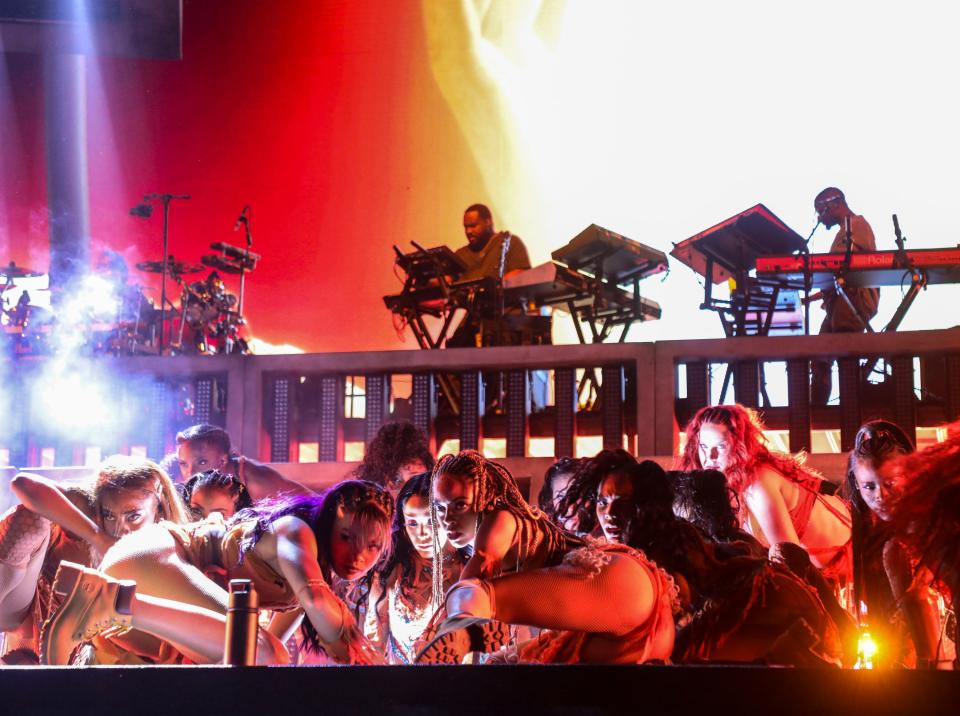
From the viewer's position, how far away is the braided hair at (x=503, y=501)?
2.88m

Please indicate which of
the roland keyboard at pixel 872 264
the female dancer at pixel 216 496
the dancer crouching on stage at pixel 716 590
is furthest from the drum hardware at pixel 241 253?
the dancer crouching on stage at pixel 716 590

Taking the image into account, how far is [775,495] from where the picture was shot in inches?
174

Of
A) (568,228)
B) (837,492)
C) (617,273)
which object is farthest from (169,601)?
(568,228)

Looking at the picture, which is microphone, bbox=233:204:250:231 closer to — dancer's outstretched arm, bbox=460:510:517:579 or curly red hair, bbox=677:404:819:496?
curly red hair, bbox=677:404:819:496

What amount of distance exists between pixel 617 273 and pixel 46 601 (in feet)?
16.8

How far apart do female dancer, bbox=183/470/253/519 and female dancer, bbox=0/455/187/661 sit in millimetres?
227

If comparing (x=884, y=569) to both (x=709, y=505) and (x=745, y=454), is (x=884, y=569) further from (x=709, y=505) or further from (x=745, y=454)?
(x=745, y=454)

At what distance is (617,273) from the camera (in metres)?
8.34

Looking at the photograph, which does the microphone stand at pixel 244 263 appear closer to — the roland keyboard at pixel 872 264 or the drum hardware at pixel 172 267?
the drum hardware at pixel 172 267

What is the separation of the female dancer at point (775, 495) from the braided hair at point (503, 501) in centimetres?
149

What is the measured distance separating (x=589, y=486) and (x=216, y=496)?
60.3 inches

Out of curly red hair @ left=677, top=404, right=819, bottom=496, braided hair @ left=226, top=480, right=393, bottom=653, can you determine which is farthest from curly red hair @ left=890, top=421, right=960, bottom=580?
curly red hair @ left=677, top=404, right=819, bottom=496

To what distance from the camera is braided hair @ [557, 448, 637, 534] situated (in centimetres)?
328

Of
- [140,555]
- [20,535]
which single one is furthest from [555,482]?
[20,535]
